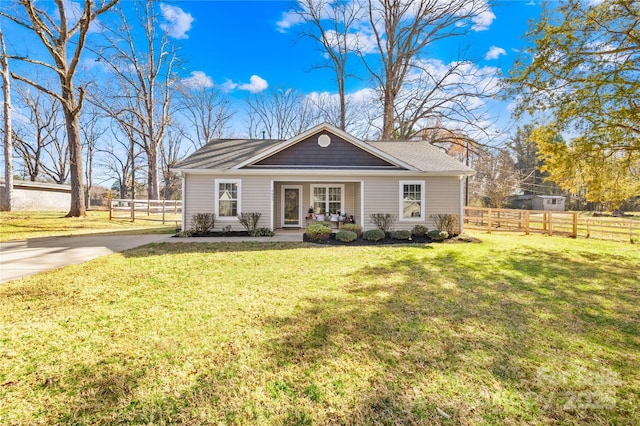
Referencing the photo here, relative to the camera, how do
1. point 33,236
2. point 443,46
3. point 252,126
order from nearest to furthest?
1. point 33,236
2. point 443,46
3. point 252,126

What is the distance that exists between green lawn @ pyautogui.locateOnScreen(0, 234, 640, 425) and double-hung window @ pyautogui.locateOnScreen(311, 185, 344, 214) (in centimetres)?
726

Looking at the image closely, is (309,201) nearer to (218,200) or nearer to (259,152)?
(259,152)

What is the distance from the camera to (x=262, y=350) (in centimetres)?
294

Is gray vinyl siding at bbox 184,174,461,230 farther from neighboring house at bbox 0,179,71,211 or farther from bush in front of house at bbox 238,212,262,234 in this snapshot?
neighboring house at bbox 0,179,71,211

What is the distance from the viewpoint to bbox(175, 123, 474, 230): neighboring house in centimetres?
1095

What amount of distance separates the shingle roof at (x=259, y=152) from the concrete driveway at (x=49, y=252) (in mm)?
3625

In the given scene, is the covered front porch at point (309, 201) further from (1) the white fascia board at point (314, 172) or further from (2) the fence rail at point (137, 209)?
(2) the fence rail at point (137, 209)

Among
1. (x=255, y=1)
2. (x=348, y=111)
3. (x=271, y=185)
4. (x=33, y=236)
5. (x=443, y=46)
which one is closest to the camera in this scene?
(x=33, y=236)

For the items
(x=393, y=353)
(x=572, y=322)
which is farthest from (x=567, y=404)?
(x=572, y=322)

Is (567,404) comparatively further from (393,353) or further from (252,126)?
(252,126)

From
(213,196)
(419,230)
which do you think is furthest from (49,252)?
(419,230)

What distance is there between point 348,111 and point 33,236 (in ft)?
78.7

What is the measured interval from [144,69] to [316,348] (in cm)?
2903

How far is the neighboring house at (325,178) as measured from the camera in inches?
431
